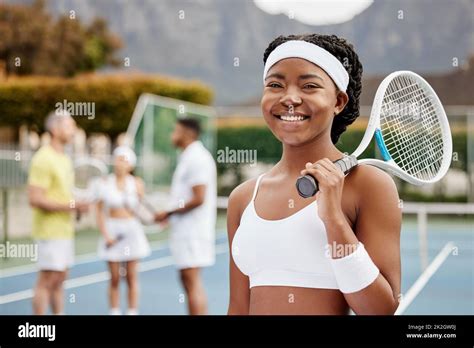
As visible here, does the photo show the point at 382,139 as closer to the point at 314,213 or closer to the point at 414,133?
the point at 414,133

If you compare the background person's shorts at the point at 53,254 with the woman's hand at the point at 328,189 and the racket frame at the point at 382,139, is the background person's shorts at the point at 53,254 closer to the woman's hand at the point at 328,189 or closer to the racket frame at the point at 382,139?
the racket frame at the point at 382,139

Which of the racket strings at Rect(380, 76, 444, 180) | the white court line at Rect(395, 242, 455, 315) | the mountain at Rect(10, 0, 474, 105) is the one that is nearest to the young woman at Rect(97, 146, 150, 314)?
the white court line at Rect(395, 242, 455, 315)

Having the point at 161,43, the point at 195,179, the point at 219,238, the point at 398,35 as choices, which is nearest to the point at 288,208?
the point at 195,179

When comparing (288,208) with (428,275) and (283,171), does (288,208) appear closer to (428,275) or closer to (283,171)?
(283,171)

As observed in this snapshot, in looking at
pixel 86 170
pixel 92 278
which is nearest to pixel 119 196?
pixel 92 278

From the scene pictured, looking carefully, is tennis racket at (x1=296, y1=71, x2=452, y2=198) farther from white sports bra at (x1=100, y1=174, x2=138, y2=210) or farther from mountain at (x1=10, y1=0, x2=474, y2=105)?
mountain at (x1=10, y1=0, x2=474, y2=105)

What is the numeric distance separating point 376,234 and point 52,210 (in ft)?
7.08

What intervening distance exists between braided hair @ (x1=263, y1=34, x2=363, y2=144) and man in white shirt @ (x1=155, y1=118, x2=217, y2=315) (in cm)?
201

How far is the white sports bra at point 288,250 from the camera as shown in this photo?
4.14 ft

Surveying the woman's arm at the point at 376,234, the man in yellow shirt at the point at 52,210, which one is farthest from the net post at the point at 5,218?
the woman's arm at the point at 376,234

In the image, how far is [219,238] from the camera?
742cm

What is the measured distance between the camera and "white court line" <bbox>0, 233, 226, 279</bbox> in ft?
17.7

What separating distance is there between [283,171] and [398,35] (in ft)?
22.2

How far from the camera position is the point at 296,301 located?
4.26ft
